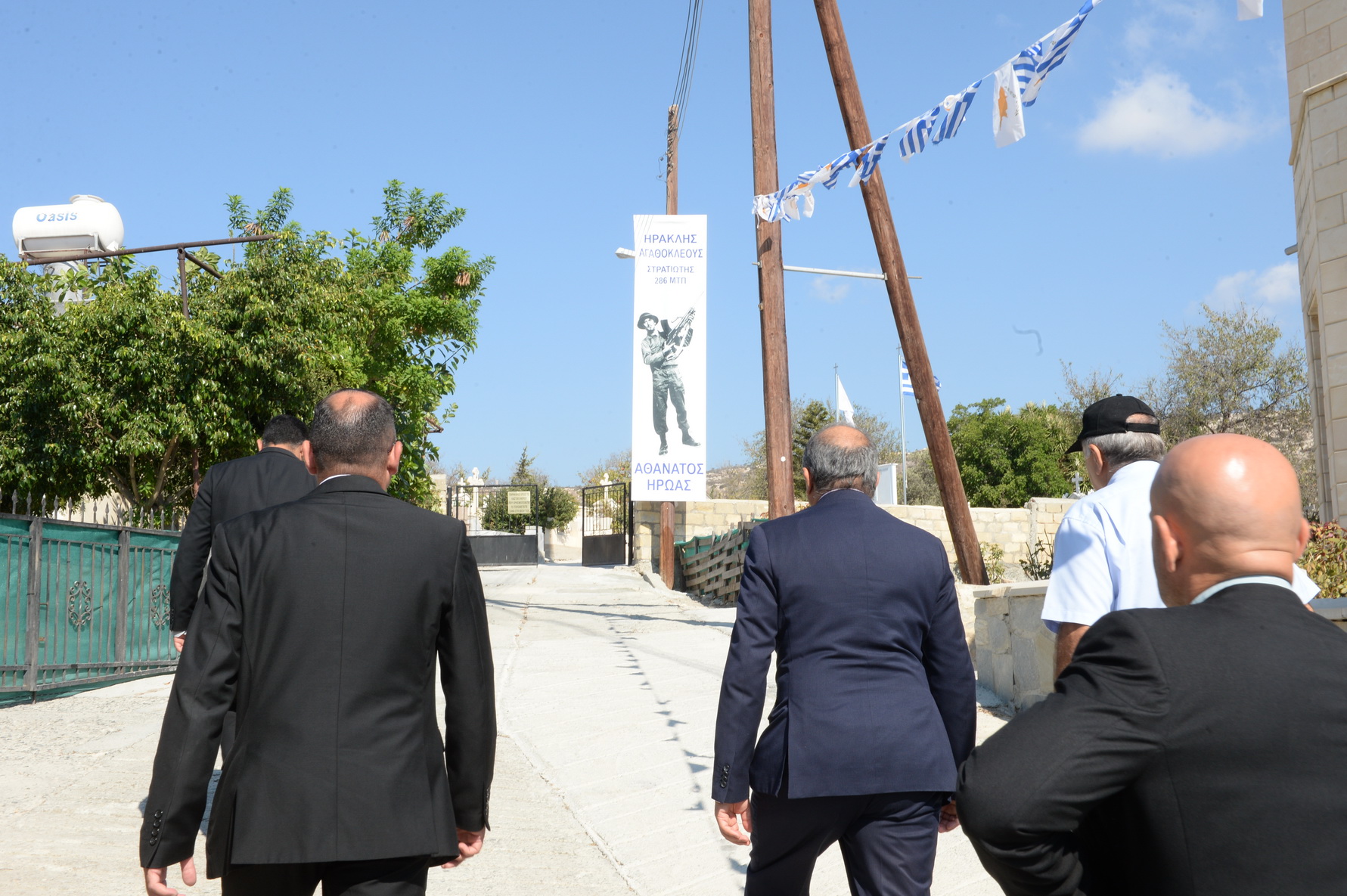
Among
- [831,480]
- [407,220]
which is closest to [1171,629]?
[831,480]

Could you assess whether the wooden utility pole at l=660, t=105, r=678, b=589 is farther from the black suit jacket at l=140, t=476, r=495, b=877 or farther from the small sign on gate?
the black suit jacket at l=140, t=476, r=495, b=877

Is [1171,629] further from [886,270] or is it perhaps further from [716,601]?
[716,601]

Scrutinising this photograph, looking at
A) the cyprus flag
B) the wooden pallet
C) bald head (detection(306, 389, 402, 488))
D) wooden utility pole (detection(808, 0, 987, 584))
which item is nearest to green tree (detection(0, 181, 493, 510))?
the wooden pallet

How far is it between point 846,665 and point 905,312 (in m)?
7.35

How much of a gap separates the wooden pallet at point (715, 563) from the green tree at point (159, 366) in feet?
22.6

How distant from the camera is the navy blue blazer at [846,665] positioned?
2.62 metres

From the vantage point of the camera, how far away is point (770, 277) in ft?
36.9

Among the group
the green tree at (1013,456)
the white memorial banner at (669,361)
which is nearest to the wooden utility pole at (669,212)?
the white memorial banner at (669,361)

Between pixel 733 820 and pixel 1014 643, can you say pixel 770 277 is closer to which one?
pixel 1014 643

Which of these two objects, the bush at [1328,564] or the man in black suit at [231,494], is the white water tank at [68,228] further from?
the bush at [1328,564]

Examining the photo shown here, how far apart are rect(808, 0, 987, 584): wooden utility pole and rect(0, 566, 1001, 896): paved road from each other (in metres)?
2.63

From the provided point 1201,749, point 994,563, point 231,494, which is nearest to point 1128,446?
point 1201,749

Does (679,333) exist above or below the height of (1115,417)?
above

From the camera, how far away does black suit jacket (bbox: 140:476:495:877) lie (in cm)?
224
